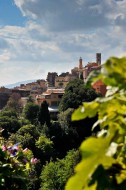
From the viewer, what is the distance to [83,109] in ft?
3.56

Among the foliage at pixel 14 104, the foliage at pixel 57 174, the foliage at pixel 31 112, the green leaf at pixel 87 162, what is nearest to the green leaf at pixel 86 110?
the green leaf at pixel 87 162

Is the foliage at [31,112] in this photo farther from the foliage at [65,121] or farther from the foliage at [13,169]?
the foliage at [13,169]

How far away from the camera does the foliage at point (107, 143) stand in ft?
2.99

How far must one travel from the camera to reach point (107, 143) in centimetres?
97

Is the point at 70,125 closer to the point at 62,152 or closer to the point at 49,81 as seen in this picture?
the point at 62,152

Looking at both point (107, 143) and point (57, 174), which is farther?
point (57, 174)

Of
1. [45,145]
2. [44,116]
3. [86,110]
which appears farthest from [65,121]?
[86,110]

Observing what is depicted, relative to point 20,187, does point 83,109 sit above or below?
above

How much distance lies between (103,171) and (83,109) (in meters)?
0.17

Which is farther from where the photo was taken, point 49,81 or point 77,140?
point 49,81

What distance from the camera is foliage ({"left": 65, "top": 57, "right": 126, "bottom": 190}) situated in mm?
910

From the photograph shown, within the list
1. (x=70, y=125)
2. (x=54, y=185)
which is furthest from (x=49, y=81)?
(x=54, y=185)

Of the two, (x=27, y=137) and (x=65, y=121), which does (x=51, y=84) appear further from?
(x=27, y=137)

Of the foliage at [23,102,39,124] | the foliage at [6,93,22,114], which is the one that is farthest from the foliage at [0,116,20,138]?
the foliage at [6,93,22,114]
